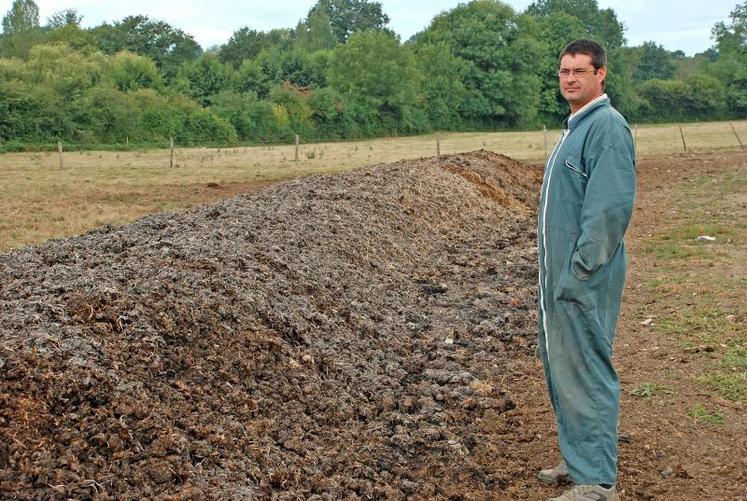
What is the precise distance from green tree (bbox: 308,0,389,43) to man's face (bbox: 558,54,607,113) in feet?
341

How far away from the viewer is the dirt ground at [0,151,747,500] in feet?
12.1

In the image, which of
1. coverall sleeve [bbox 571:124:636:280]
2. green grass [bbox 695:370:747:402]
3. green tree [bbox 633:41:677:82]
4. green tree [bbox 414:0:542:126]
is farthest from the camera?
green tree [bbox 633:41:677:82]

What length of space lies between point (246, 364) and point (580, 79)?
2436 mm

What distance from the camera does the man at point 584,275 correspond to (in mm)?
3531

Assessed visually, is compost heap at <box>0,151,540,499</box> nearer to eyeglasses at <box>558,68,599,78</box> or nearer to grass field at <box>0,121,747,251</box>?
eyeglasses at <box>558,68,599,78</box>

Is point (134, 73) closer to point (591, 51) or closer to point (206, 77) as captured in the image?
point (206, 77)

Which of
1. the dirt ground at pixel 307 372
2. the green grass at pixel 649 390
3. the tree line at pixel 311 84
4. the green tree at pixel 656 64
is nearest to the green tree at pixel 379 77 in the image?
the tree line at pixel 311 84

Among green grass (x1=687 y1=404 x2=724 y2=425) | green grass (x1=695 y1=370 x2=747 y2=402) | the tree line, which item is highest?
the tree line

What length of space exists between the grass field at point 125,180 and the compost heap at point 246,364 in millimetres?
6059

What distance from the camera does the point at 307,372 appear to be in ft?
16.6

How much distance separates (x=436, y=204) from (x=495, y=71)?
53.1 meters

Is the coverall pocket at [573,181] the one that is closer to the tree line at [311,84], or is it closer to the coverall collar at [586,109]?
the coverall collar at [586,109]

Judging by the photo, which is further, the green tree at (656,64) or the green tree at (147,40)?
the green tree at (656,64)

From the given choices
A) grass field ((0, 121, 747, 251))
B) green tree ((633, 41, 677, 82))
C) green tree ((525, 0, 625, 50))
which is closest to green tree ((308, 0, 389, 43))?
green tree ((525, 0, 625, 50))
